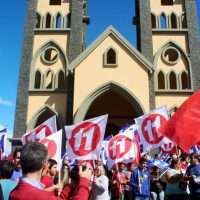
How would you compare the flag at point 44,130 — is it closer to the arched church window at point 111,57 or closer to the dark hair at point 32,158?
the dark hair at point 32,158

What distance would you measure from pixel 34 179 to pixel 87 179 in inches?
18.0

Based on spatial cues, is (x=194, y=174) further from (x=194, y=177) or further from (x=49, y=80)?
(x=49, y=80)

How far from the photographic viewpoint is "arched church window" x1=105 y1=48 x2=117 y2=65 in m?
20.4

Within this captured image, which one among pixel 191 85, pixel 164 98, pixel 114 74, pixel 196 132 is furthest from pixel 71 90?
pixel 196 132

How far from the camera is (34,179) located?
2.10m

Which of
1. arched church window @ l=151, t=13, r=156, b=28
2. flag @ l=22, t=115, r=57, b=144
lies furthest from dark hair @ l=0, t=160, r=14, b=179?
arched church window @ l=151, t=13, r=156, b=28

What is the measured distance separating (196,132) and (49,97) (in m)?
16.2

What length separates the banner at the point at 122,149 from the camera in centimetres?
910

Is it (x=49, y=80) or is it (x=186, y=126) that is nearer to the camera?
(x=186, y=126)

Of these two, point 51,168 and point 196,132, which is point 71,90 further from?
point 196,132

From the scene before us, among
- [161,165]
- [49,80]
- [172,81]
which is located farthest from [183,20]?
[161,165]

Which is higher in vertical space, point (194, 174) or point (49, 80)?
point (49, 80)

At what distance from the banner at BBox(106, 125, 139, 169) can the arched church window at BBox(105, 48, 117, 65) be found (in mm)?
11213

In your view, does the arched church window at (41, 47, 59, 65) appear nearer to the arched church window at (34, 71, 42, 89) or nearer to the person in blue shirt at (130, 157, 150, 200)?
the arched church window at (34, 71, 42, 89)
